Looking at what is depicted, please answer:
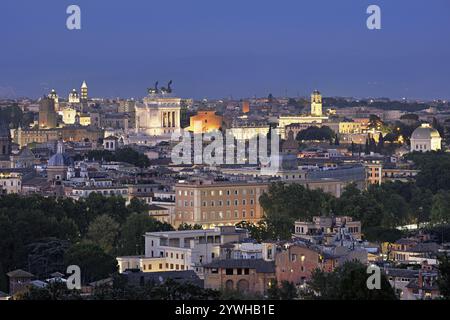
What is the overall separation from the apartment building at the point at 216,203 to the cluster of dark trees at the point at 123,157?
50.5ft

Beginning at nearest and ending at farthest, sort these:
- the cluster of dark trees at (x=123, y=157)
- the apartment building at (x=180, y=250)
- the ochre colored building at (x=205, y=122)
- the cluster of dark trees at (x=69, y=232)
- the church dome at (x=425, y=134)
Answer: the cluster of dark trees at (x=69, y=232), the apartment building at (x=180, y=250), the cluster of dark trees at (x=123, y=157), the church dome at (x=425, y=134), the ochre colored building at (x=205, y=122)

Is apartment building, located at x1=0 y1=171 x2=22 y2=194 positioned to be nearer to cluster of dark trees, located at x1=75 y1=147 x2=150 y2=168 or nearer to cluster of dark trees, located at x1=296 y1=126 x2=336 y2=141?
cluster of dark trees, located at x1=75 y1=147 x2=150 y2=168

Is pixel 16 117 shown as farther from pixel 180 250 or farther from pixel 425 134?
pixel 180 250

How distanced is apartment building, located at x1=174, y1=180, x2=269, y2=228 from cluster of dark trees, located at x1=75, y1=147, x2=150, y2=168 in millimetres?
15400

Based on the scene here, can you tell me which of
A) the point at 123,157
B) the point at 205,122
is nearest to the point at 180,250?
the point at 123,157

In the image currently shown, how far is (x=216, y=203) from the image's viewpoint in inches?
1529

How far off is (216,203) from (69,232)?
7860 millimetres

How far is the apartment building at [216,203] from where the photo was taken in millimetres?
38344

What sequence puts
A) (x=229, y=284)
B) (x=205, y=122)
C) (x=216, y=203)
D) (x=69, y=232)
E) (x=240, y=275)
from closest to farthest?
(x=229, y=284), (x=240, y=275), (x=69, y=232), (x=216, y=203), (x=205, y=122)

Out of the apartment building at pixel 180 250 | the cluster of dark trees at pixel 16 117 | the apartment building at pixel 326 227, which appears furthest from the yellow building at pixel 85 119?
the apartment building at pixel 180 250

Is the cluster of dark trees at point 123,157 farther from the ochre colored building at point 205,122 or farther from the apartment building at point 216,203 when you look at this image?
the ochre colored building at point 205,122

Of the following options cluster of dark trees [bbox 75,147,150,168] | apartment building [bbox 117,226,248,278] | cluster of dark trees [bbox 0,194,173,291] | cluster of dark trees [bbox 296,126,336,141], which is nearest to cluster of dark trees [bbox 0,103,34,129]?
cluster of dark trees [bbox 296,126,336,141]

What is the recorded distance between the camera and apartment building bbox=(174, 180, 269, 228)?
38344 mm
